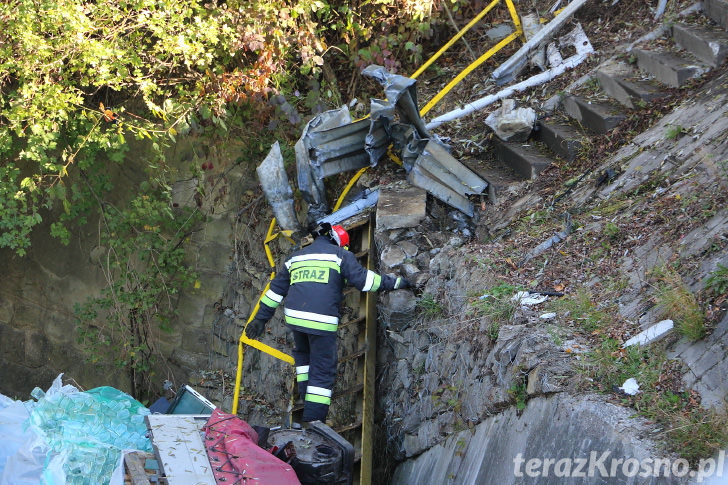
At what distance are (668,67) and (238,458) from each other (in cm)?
483

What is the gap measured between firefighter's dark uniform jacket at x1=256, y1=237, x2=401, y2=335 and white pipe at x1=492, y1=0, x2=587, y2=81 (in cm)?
308

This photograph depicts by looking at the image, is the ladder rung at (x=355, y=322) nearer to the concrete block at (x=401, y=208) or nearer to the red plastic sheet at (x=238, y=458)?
the concrete block at (x=401, y=208)

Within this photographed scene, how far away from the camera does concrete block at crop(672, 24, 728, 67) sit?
6285mm

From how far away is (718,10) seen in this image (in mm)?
6812

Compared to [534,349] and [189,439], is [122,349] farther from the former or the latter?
[534,349]

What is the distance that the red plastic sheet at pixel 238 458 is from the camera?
14.7 feet

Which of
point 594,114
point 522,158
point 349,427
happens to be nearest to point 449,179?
point 522,158

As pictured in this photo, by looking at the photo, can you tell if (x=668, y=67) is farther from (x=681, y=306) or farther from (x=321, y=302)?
(x=321, y=302)

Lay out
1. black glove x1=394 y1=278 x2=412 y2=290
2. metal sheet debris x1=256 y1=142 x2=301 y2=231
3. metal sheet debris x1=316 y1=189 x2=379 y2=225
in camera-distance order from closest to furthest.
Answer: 1. black glove x1=394 y1=278 x2=412 y2=290
2. metal sheet debris x1=316 y1=189 x2=379 y2=225
3. metal sheet debris x1=256 y1=142 x2=301 y2=231

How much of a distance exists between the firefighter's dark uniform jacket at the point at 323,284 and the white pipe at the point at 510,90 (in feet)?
7.30

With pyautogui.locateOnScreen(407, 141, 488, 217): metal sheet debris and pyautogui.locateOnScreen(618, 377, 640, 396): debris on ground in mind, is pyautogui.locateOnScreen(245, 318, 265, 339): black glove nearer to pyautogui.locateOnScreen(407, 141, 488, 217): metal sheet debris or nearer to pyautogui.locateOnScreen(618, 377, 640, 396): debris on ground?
pyautogui.locateOnScreen(407, 141, 488, 217): metal sheet debris

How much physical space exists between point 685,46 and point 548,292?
3.19 metres

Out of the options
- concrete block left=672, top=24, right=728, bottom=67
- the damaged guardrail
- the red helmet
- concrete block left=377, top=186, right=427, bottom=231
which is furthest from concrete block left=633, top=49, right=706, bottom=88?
the red helmet

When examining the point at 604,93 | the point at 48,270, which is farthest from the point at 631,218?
the point at 48,270
